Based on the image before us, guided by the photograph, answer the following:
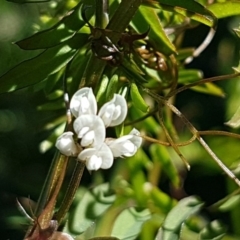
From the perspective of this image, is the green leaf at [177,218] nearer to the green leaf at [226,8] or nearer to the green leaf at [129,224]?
the green leaf at [129,224]

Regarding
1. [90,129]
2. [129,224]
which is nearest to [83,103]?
[90,129]

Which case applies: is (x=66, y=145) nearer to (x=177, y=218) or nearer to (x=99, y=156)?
(x=99, y=156)

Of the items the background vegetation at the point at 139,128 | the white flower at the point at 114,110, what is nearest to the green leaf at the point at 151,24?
the background vegetation at the point at 139,128

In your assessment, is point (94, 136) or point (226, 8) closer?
point (94, 136)

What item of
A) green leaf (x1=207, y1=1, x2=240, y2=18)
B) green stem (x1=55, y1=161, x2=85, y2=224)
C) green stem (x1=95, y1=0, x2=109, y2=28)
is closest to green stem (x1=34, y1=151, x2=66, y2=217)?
green stem (x1=55, y1=161, x2=85, y2=224)

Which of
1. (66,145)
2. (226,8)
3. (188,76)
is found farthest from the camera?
(188,76)

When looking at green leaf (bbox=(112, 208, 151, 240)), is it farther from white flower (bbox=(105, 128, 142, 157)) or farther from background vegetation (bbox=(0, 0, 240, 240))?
white flower (bbox=(105, 128, 142, 157))
